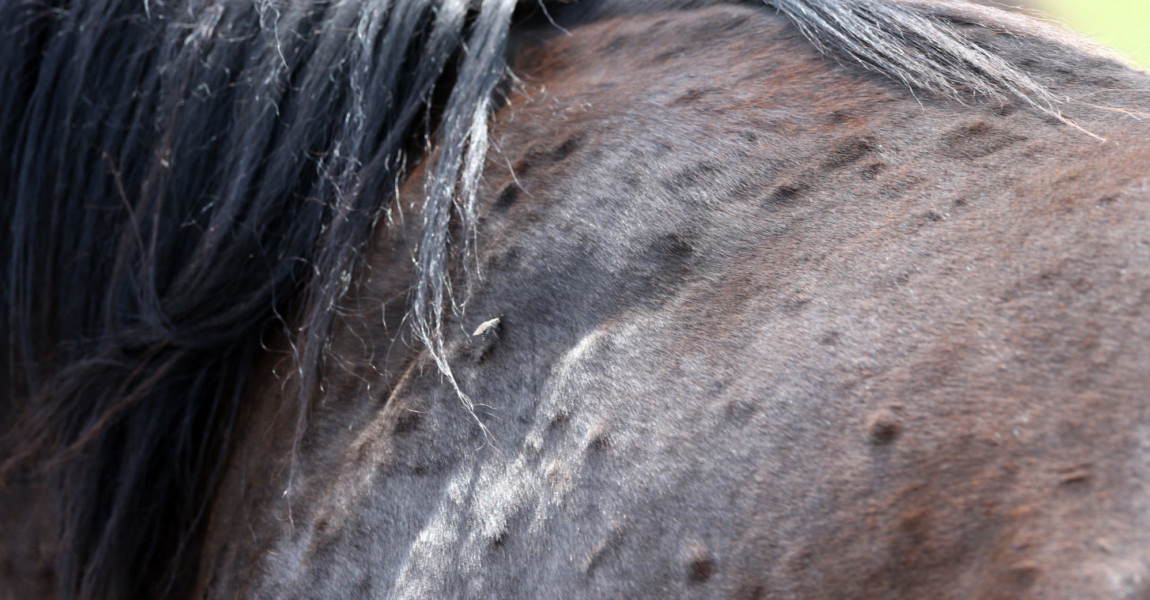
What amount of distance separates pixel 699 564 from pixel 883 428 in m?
0.16

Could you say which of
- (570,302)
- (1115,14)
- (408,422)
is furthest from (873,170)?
(1115,14)

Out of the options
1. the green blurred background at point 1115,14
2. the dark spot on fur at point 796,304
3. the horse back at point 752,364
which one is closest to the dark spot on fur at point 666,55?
the horse back at point 752,364

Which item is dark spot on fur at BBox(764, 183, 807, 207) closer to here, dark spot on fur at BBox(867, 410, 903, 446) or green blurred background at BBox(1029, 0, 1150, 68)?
dark spot on fur at BBox(867, 410, 903, 446)

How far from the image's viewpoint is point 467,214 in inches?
33.6

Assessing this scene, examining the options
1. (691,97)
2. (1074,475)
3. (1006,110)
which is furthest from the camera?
(691,97)

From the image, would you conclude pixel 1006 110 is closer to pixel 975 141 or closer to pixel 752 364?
pixel 975 141

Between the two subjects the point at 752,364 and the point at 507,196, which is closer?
the point at 752,364

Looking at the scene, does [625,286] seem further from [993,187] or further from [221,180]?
[221,180]

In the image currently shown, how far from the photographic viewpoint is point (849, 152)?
730 millimetres

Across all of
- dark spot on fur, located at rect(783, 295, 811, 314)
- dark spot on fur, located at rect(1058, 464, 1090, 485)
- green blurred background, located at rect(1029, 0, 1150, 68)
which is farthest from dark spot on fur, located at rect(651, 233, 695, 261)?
green blurred background, located at rect(1029, 0, 1150, 68)

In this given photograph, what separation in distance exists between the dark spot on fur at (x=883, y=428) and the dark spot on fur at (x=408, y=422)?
413 millimetres

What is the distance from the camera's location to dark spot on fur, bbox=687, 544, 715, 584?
61 cm

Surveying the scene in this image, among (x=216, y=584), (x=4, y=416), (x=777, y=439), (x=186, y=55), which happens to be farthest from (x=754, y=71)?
(x=4, y=416)

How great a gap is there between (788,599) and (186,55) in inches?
33.9
